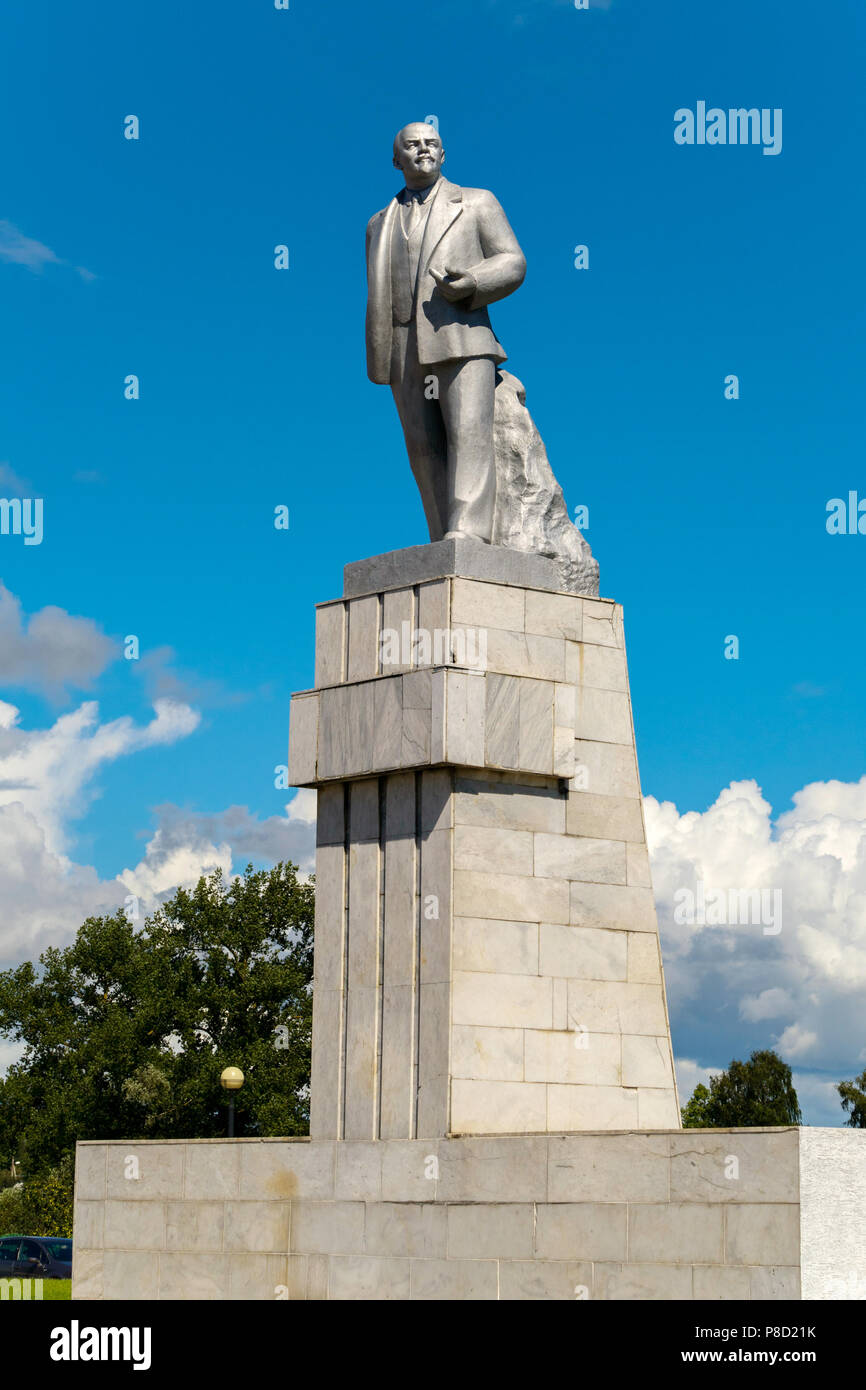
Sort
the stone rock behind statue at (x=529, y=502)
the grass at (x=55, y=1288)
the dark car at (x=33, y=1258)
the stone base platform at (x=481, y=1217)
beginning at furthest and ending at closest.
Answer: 1. the dark car at (x=33, y=1258)
2. the grass at (x=55, y=1288)
3. the stone rock behind statue at (x=529, y=502)
4. the stone base platform at (x=481, y=1217)

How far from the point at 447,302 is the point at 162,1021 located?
127 ft

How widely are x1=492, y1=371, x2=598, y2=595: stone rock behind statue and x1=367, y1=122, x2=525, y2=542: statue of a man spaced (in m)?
0.29

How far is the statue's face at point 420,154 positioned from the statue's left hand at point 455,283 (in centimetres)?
89

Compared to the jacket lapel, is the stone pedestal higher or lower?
lower

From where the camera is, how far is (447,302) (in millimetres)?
15094

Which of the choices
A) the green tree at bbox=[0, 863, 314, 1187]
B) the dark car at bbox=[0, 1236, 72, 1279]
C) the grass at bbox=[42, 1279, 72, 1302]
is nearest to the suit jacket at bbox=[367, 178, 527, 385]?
the grass at bbox=[42, 1279, 72, 1302]

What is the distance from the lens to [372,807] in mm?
14336

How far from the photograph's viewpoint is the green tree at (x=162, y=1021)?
50188mm

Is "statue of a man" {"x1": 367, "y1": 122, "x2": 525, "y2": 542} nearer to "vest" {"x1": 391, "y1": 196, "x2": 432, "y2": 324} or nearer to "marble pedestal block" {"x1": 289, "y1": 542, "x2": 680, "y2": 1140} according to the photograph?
"vest" {"x1": 391, "y1": 196, "x2": 432, "y2": 324}

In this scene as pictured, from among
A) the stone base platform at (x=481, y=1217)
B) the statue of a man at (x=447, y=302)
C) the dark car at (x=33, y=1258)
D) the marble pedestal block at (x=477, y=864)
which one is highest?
Result: the statue of a man at (x=447, y=302)

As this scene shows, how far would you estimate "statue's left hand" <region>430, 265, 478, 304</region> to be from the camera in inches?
579

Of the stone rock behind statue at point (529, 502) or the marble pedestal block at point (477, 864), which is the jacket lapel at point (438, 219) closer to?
the stone rock behind statue at point (529, 502)

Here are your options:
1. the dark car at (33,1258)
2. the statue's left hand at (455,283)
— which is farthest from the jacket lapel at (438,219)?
the dark car at (33,1258)
